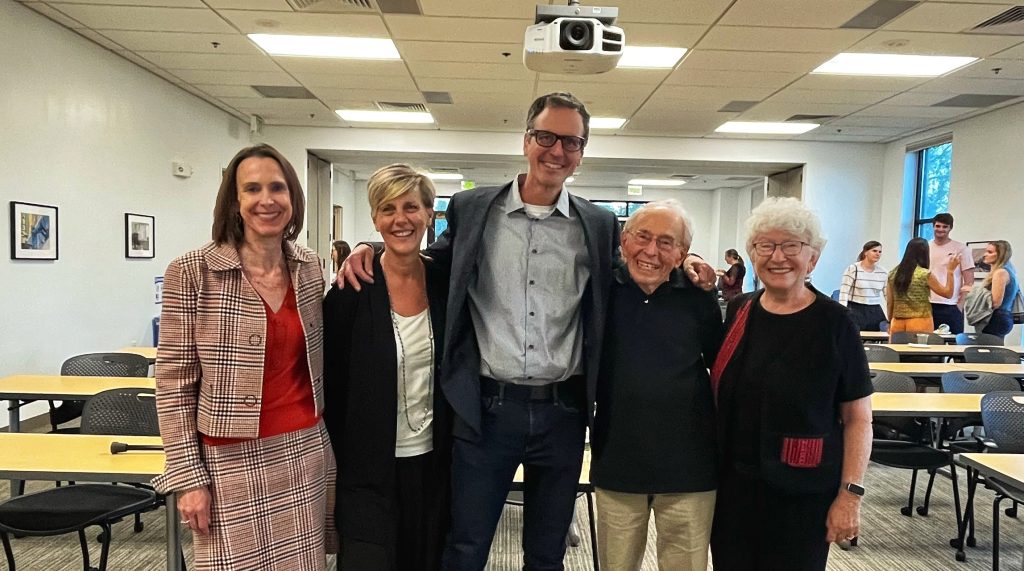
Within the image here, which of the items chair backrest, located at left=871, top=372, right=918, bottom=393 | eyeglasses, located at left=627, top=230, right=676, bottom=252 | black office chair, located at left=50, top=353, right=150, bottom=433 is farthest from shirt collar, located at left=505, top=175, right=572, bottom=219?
black office chair, located at left=50, top=353, right=150, bottom=433

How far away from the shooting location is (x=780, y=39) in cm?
515

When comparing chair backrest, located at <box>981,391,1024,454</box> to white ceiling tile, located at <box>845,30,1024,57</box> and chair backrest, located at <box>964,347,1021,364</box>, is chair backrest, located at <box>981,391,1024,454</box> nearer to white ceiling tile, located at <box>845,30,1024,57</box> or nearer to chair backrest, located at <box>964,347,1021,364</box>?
chair backrest, located at <box>964,347,1021,364</box>

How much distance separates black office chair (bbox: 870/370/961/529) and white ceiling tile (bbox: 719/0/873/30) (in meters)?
2.59

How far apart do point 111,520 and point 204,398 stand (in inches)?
51.0

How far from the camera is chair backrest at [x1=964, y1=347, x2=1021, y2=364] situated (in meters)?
4.95

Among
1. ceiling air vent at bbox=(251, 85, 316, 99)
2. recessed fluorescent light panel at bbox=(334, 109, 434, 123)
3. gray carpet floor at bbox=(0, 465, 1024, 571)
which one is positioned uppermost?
recessed fluorescent light panel at bbox=(334, 109, 434, 123)

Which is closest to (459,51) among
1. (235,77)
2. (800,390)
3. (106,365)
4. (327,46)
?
(327,46)

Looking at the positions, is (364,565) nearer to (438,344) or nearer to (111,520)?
(438,344)

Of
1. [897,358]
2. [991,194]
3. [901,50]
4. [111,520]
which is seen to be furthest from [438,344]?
[991,194]

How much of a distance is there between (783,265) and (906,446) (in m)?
2.54

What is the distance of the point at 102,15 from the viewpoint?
502 cm

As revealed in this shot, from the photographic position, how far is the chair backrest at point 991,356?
4.95 metres

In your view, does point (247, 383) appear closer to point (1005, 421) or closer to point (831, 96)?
point (1005, 421)

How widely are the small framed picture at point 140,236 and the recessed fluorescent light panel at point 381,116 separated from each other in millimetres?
2853
